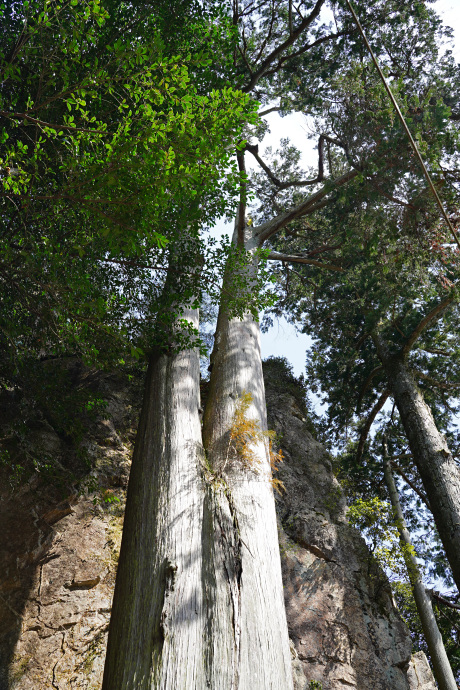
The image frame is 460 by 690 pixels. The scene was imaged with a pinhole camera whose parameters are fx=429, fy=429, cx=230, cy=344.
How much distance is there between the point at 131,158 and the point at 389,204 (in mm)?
4776

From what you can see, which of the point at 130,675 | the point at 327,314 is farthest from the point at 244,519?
the point at 327,314

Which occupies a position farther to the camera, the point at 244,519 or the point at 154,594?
the point at 244,519

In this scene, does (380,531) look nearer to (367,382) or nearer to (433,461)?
(433,461)

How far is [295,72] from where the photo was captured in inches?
338

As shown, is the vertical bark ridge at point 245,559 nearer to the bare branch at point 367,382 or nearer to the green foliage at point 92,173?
the green foliage at point 92,173

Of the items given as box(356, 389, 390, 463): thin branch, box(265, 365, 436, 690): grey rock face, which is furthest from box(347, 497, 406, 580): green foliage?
box(356, 389, 390, 463): thin branch

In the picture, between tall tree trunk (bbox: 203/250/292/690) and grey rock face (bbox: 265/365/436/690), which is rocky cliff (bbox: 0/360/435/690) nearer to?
grey rock face (bbox: 265/365/436/690)

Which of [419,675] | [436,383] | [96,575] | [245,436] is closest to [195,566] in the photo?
[245,436]

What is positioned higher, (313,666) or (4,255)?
(4,255)

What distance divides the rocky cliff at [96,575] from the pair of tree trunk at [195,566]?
1946 mm

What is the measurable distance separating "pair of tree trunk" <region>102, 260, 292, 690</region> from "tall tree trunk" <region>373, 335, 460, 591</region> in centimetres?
349

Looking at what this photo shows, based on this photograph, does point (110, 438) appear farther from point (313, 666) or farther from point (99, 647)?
point (313, 666)

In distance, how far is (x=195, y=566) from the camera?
2.52 meters

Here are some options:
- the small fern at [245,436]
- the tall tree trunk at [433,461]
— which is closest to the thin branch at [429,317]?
the tall tree trunk at [433,461]
